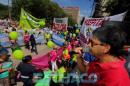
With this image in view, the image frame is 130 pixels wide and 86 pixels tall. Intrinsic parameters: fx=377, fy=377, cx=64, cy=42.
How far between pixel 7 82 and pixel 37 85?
5.11 ft

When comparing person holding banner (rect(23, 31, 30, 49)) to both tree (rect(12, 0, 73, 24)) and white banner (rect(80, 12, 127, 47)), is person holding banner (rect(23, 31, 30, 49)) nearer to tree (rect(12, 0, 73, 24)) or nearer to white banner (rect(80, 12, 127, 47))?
white banner (rect(80, 12, 127, 47))

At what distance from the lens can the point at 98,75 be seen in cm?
245

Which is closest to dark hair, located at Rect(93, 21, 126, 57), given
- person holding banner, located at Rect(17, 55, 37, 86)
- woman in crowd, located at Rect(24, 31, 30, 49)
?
person holding banner, located at Rect(17, 55, 37, 86)

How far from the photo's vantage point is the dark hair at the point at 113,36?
256 centimetres

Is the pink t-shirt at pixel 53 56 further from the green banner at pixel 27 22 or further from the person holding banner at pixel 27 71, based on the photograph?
the green banner at pixel 27 22

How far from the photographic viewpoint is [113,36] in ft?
8.38

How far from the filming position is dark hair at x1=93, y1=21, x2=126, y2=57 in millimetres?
2559

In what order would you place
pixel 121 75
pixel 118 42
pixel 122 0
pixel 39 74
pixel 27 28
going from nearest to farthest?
1. pixel 121 75
2. pixel 118 42
3. pixel 39 74
4. pixel 122 0
5. pixel 27 28

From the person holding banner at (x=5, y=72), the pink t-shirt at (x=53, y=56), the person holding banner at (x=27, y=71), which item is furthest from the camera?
the pink t-shirt at (x=53, y=56)

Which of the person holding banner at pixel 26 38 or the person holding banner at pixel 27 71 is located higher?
the person holding banner at pixel 27 71

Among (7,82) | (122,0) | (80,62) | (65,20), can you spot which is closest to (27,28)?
(65,20)

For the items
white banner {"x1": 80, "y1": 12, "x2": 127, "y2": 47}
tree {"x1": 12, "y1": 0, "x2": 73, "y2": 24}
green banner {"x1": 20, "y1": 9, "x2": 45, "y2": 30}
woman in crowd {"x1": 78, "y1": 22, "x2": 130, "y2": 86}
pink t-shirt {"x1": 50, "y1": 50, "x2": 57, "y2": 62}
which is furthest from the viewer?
tree {"x1": 12, "y1": 0, "x2": 73, "y2": 24}

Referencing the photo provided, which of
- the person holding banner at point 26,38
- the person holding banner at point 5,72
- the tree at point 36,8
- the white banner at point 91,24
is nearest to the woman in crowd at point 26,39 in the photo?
the person holding banner at point 26,38

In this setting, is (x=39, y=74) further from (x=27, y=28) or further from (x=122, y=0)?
(x=27, y=28)
